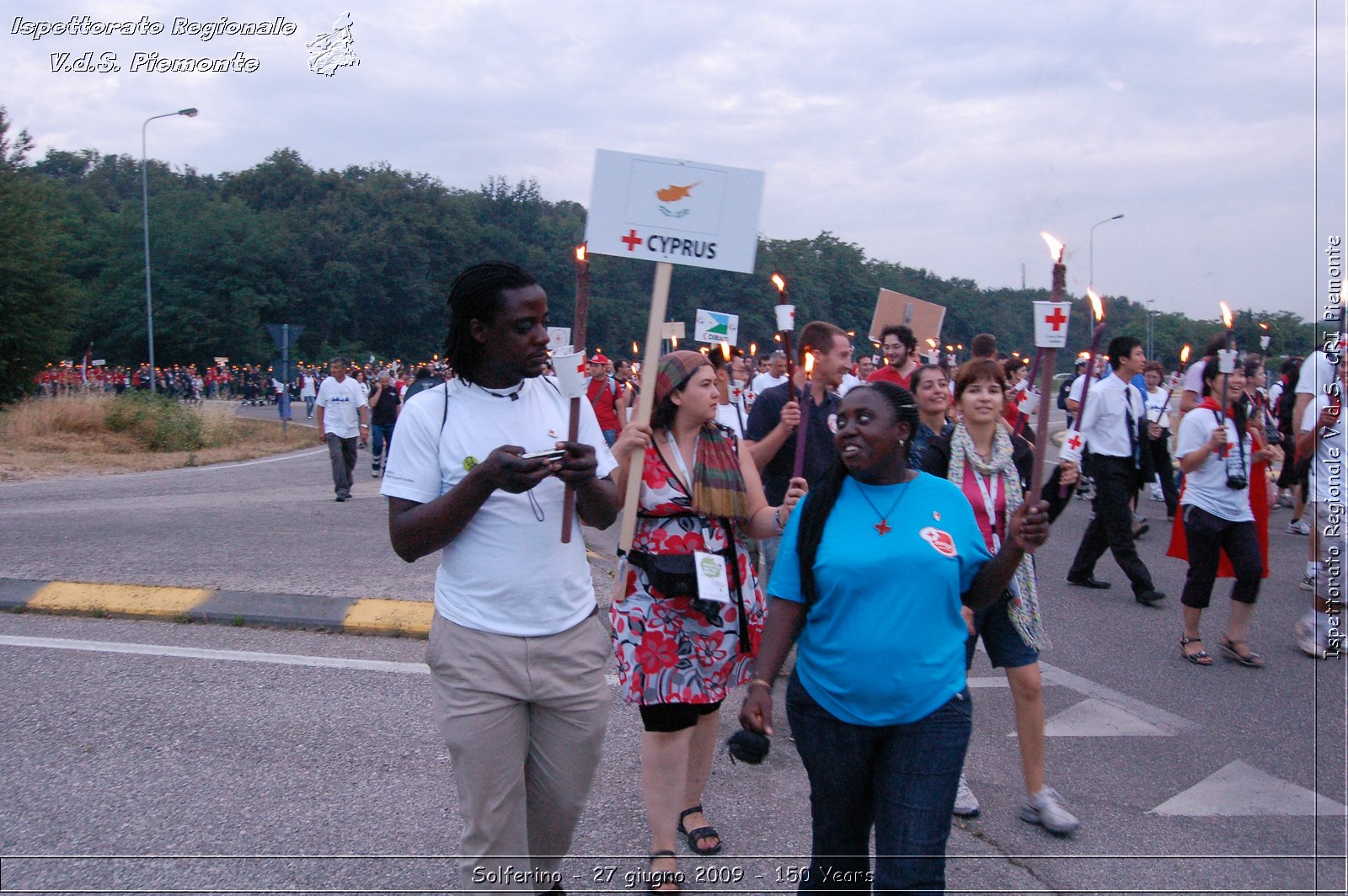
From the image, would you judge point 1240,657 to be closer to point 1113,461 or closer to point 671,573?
point 1113,461

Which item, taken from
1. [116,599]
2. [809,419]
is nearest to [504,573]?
[809,419]

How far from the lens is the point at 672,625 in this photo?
3750 millimetres

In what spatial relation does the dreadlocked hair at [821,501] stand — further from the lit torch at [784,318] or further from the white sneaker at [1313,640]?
the white sneaker at [1313,640]

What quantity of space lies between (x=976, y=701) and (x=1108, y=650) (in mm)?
1612

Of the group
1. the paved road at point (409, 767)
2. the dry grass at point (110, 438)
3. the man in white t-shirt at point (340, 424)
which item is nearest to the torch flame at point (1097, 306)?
the paved road at point (409, 767)

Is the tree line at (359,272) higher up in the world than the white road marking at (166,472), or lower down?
higher up

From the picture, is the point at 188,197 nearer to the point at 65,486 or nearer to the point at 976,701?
the point at 65,486

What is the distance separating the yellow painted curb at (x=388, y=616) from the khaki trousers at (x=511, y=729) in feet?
12.7

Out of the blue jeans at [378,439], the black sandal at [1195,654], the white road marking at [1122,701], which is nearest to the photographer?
the white road marking at [1122,701]

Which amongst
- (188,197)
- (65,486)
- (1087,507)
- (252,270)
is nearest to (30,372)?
(65,486)

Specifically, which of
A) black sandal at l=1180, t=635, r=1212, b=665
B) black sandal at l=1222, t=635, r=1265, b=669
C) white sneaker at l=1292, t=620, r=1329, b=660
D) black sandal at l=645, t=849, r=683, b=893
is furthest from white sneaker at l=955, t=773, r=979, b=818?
white sneaker at l=1292, t=620, r=1329, b=660

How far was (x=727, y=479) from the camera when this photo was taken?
12.6 ft

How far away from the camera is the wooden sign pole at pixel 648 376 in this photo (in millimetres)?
3250

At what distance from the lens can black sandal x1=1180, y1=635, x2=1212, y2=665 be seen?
6.52 m
